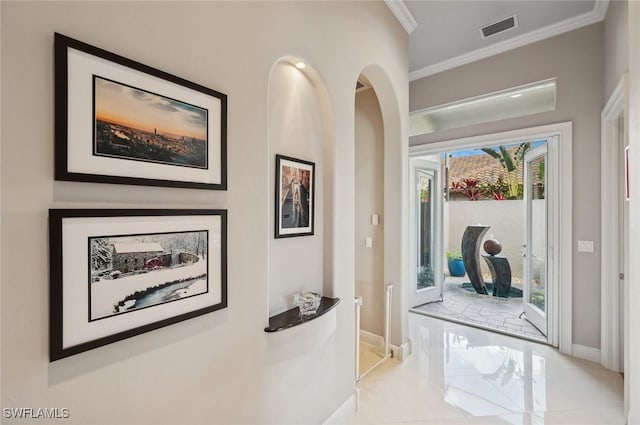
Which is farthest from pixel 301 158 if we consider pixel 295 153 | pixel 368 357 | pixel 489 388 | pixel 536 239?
pixel 536 239

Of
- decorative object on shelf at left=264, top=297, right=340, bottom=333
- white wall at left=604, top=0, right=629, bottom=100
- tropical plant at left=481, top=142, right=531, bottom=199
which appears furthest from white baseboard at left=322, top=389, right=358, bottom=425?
tropical plant at left=481, top=142, right=531, bottom=199

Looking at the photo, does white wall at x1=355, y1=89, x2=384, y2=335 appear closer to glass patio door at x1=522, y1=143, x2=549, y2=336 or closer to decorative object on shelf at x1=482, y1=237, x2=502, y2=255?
glass patio door at x1=522, y1=143, x2=549, y2=336

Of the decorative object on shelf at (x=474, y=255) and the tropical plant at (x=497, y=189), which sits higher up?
the tropical plant at (x=497, y=189)

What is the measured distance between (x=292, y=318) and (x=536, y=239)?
11.3ft

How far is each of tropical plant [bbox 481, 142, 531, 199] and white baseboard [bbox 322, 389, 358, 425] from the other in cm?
476

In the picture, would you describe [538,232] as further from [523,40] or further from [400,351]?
[400,351]

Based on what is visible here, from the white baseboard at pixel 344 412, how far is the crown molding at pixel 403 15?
3121mm

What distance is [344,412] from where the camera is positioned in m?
1.94

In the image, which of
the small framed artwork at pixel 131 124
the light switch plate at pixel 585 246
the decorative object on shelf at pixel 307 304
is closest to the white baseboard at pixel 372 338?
the decorative object on shelf at pixel 307 304

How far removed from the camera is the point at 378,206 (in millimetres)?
3025

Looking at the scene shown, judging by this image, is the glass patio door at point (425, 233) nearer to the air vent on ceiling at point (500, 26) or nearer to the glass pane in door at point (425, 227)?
the glass pane in door at point (425, 227)

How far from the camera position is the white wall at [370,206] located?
9.92 ft

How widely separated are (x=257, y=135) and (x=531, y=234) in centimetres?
382

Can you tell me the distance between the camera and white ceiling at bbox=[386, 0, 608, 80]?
2539mm
